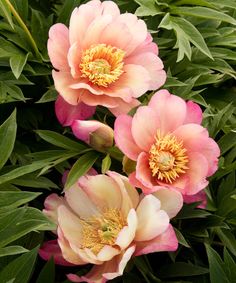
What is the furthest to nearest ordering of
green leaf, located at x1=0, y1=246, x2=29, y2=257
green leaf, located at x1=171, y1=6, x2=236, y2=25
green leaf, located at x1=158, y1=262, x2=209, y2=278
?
green leaf, located at x1=171, y1=6, x2=236, y2=25 → green leaf, located at x1=158, y1=262, x2=209, y2=278 → green leaf, located at x1=0, y1=246, x2=29, y2=257

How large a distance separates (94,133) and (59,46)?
0.14 m

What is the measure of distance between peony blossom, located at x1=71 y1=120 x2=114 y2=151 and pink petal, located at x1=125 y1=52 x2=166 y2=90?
104mm

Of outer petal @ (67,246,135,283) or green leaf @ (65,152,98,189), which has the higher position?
green leaf @ (65,152,98,189)

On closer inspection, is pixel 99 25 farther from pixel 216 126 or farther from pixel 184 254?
pixel 184 254

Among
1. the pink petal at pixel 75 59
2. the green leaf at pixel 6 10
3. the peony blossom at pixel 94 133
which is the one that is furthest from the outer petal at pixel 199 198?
the green leaf at pixel 6 10

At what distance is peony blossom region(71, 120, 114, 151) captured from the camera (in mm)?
715

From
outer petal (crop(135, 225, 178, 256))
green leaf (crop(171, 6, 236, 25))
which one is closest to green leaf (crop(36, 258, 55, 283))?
outer petal (crop(135, 225, 178, 256))

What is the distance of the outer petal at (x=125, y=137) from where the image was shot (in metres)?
0.70

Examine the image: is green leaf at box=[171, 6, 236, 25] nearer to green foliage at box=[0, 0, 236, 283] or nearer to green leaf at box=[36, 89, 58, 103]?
green foliage at box=[0, 0, 236, 283]

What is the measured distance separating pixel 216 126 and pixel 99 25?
8.6 inches

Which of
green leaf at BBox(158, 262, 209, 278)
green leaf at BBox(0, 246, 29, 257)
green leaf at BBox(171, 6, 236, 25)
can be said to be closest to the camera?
green leaf at BBox(0, 246, 29, 257)

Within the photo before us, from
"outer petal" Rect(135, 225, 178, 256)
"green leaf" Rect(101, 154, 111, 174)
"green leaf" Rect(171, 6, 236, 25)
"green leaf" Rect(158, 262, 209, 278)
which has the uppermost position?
"green leaf" Rect(171, 6, 236, 25)

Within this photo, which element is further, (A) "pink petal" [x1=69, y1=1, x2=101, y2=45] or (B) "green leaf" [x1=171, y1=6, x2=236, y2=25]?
(B) "green leaf" [x1=171, y1=6, x2=236, y2=25]

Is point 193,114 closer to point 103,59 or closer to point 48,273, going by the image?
point 103,59
